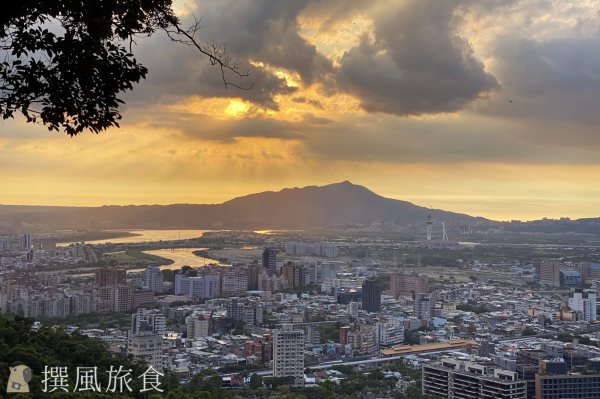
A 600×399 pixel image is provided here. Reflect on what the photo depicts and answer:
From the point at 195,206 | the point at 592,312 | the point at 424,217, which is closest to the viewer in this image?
the point at 592,312

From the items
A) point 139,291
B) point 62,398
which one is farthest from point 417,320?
point 62,398

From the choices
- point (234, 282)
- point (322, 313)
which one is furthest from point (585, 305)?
point (234, 282)

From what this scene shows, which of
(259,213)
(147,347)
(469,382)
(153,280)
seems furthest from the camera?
(259,213)

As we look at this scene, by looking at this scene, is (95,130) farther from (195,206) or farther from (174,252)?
(195,206)

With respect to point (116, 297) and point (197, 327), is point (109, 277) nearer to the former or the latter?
point (116, 297)

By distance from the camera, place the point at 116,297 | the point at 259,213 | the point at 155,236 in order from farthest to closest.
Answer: the point at 259,213 < the point at 155,236 < the point at 116,297

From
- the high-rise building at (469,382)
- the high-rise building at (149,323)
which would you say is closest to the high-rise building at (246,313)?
the high-rise building at (149,323)
